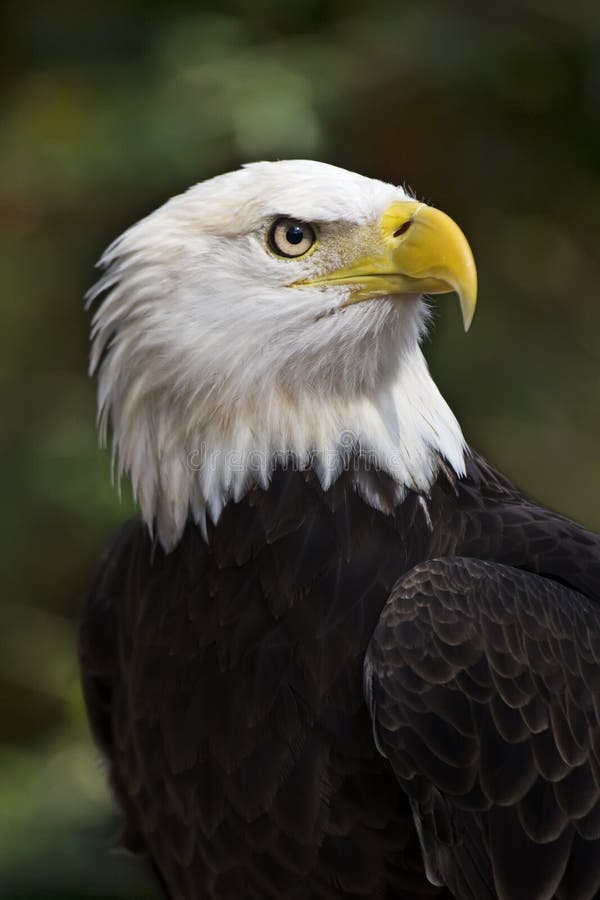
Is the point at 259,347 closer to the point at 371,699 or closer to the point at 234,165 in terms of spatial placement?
the point at 371,699

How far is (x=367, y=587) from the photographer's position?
2.49m

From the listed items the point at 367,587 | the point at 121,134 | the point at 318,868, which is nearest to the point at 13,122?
the point at 121,134

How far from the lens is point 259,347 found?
99.4 inches

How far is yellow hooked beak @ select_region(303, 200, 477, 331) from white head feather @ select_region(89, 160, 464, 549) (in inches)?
1.1

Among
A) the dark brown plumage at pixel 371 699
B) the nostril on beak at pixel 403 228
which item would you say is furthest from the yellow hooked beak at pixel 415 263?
the dark brown plumage at pixel 371 699

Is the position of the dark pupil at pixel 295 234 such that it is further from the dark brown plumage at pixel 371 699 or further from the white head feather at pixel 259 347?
the dark brown plumage at pixel 371 699

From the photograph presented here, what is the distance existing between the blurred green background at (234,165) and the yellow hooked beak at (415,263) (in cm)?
146

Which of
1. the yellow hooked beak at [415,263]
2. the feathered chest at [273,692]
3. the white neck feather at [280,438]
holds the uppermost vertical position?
the yellow hooked beak at [415,263]

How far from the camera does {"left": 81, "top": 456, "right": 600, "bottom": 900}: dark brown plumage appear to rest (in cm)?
234

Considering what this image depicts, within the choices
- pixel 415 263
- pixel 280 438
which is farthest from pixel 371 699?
pixel 415 263

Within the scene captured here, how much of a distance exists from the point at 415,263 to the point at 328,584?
65 cm

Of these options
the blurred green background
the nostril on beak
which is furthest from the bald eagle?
the blurred green background

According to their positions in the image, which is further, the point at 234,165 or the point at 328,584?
the point at 234,165

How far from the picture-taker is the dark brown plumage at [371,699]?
2.34 meters
